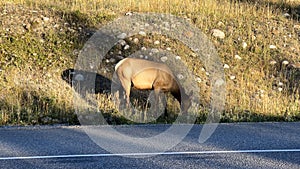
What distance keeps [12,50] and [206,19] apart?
515 centimetres

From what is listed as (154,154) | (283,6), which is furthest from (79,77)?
(283,6)

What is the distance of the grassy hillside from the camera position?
10398mm

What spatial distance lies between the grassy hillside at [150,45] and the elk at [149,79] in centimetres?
36

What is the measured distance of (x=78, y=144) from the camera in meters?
7.55

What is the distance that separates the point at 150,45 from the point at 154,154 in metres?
7.31

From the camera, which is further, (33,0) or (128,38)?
(33,0)

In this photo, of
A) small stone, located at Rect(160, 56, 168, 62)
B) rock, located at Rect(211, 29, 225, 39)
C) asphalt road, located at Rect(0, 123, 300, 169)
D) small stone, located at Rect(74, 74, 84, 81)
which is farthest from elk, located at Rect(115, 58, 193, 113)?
rock, located at Rect(211, 29, 225, 39)

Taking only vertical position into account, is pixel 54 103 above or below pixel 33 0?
below

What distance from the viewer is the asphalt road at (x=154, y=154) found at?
6.62 metres

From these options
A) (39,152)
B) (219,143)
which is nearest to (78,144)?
(39,152)

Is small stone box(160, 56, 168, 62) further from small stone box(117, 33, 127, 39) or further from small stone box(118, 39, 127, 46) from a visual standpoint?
small stone box(117, 33, 127, 39)

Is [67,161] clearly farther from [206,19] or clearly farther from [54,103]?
[206,19]

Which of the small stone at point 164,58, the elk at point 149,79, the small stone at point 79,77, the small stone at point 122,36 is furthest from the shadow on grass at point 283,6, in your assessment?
the elk at point 149,79

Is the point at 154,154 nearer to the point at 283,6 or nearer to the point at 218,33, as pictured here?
the point at 218,33
